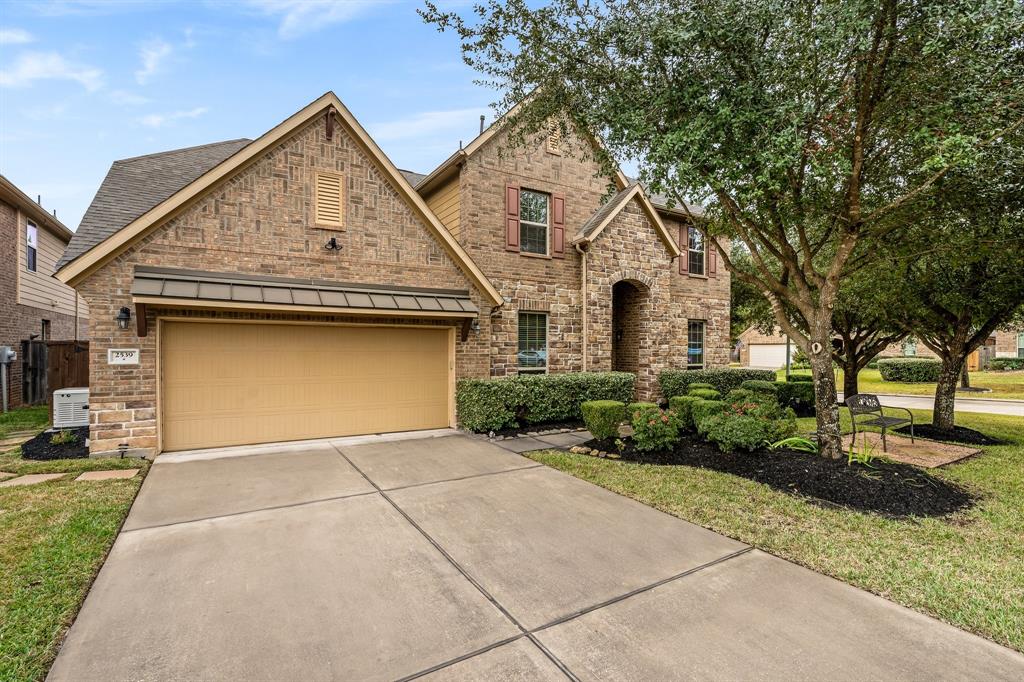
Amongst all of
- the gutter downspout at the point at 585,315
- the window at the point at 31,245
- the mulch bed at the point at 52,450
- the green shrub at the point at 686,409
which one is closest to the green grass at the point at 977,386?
the gutter downspout at the point at 585,315

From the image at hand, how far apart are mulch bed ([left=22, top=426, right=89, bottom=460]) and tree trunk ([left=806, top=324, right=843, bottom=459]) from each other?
37.9 ft

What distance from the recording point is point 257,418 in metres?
8.53

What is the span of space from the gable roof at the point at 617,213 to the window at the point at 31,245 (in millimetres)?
17025

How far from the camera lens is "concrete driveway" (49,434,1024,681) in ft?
9.04

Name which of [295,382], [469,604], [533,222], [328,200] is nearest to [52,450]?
[295,382]

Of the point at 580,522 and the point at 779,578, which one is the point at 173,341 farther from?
the point at 779,578

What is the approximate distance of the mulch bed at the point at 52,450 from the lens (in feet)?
24.7

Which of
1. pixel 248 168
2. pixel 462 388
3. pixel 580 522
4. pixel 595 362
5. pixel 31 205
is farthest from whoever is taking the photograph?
pixel 31 205

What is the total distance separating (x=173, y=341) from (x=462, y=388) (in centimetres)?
526

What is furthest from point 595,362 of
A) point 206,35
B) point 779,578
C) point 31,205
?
point 31,205

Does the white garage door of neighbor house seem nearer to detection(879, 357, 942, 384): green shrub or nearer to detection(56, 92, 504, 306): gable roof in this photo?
detection(879, 357, 942, 384): green shrub

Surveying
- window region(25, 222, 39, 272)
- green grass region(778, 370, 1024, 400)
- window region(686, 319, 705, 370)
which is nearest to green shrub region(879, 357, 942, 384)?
green grass region(778, 370, 1024, 400)

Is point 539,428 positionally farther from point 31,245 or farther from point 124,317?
point 31,245

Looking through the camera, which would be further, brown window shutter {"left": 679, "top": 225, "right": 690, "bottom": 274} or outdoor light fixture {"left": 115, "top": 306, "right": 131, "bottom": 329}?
brown window shutter {"left": 679, "top": 225, "right": 690, "bottom": 274}
